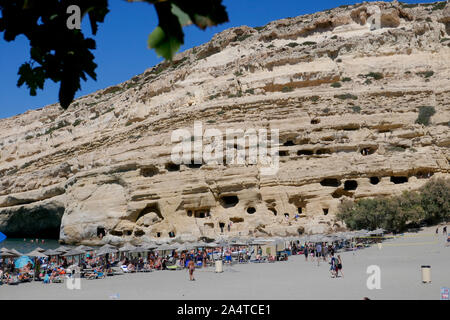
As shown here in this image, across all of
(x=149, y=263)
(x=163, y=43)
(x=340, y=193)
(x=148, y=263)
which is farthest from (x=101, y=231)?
(x=163, y=43)

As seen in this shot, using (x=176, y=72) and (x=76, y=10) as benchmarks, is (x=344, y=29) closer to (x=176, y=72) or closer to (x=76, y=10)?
(x=176, y=72)

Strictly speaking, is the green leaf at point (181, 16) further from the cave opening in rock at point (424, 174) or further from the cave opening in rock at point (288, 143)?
the cave opening in rock at point (288, 143)

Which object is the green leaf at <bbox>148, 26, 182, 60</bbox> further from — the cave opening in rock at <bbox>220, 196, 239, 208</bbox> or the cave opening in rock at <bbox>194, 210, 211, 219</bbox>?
the cave opening in rock at <bbox>194, 210, 211, 219</bbox>

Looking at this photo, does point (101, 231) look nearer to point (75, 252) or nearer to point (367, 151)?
point (75, 252)

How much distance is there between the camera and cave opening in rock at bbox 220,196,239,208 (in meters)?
31.8

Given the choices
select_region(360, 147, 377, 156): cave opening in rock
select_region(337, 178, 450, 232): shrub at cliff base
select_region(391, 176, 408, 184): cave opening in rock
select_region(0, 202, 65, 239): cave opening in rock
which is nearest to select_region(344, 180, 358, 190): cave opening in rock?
select_region(360, 147, 377, 156): cave opening in rock

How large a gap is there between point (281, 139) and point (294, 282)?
18.8 m

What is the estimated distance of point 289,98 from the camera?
34531 mm

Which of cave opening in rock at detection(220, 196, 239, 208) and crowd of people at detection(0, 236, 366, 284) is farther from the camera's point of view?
cave opening in rock at detection(220, 196, 239, 208)

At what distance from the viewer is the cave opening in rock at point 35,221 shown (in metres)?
40.1

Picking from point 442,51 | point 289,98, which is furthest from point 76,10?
point 442,51

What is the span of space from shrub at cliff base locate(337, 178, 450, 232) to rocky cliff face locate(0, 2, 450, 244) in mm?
1936

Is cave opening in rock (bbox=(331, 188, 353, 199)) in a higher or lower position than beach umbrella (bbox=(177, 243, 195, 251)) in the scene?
higher

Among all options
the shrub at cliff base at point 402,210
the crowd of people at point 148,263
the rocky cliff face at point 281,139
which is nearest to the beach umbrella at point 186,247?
the crowd of people at point 148,263
